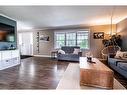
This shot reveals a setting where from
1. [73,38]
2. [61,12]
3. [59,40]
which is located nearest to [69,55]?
[73,38]

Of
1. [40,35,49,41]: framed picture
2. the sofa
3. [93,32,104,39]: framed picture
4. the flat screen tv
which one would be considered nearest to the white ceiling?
the flat screen tv

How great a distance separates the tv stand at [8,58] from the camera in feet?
15.8

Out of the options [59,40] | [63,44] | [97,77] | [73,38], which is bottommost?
[97,77]

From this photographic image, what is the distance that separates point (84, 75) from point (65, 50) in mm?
4895

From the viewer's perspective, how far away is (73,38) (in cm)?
861

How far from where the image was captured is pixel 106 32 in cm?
784

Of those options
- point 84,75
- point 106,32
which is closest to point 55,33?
point 106,32

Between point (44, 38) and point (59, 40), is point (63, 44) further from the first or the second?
point (44, 38)

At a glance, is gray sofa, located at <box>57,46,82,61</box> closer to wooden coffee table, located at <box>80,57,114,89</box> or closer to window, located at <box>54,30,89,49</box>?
window, located at <box>54,30,89,49</box>

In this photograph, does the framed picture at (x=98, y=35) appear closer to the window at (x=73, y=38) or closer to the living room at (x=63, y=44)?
the living room at (x=63, y=44)

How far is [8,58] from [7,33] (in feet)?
4.16

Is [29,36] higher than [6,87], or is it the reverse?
[29,36]
